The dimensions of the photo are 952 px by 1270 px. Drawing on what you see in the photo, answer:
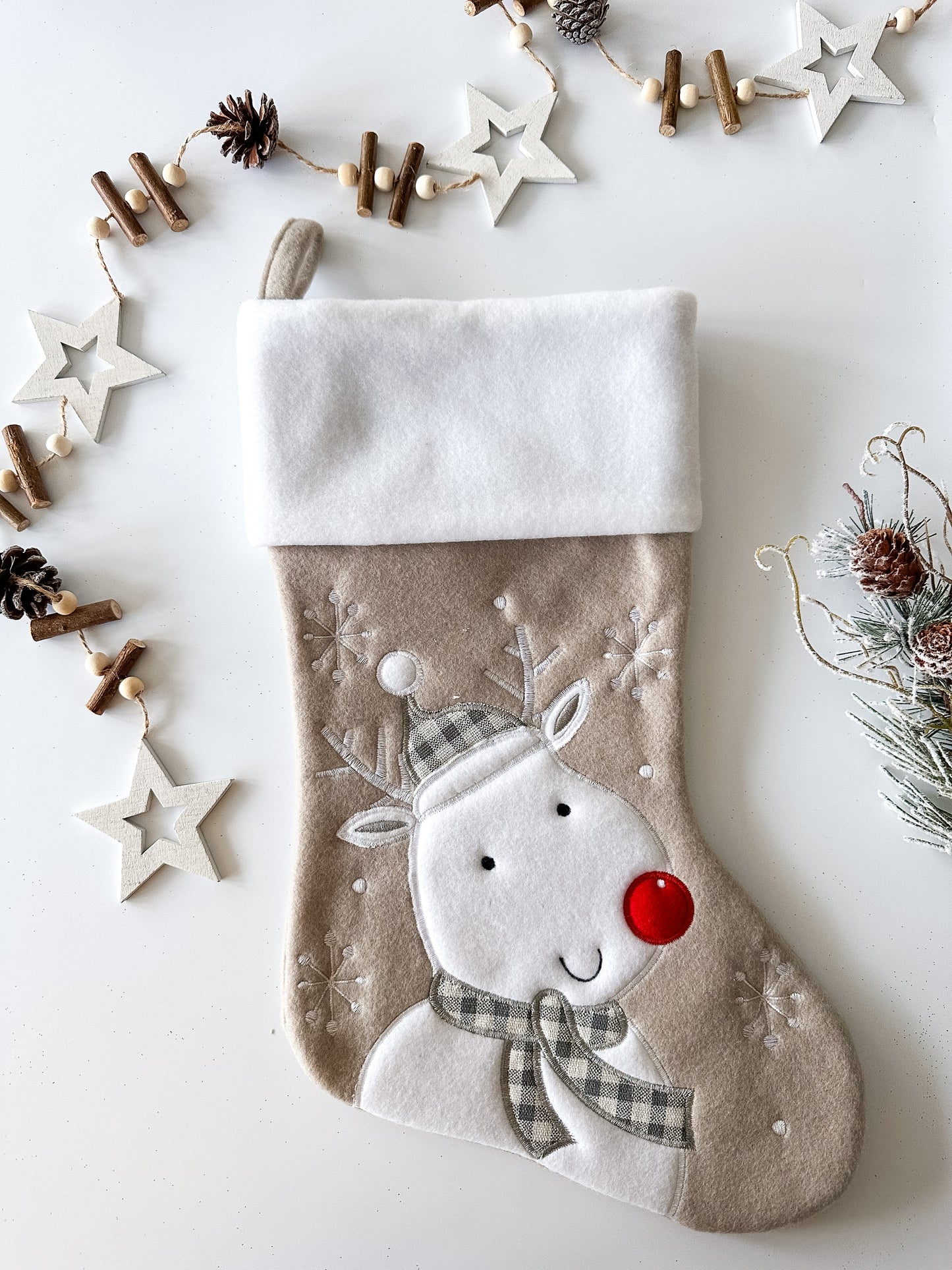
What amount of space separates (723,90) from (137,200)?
0.73 meters

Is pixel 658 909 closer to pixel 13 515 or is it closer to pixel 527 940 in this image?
pixel 527 940

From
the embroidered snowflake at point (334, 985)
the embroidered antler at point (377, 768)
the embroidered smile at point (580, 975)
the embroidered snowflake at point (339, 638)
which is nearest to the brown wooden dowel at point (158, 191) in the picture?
the embroidered snowflake at point (339, 638)

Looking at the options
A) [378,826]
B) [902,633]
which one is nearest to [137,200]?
[378,826]

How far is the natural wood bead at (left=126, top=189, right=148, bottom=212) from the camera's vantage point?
1.04 meters

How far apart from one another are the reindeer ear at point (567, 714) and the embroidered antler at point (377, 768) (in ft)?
0.56

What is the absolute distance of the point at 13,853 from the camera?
3.39 ft

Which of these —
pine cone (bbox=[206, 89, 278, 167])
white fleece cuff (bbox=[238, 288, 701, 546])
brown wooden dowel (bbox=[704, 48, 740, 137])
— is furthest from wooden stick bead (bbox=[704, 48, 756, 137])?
pine cone (bbox=[206, 89, 278, 167])

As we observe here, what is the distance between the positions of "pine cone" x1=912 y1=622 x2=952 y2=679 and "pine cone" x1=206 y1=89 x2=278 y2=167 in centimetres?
95

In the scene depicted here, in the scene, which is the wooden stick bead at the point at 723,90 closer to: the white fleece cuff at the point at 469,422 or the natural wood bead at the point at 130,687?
the white fleece cuff at the point at 469,422

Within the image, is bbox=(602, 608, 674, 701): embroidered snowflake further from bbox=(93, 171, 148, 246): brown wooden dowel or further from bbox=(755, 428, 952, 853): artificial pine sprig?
bbox=(93, 171, 148, 246): brown wooden dowel

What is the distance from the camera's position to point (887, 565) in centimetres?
92

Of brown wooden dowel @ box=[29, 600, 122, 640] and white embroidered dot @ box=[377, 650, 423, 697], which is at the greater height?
brown wooden dowel @ box=[29, 600, 122, 640]

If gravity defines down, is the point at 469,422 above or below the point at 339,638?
above

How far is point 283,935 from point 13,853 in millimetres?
343
